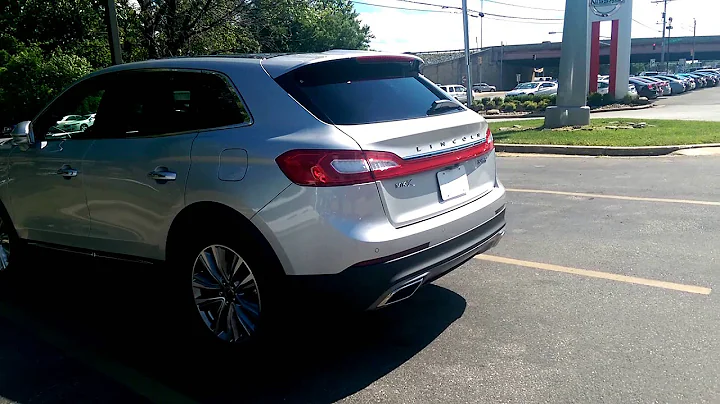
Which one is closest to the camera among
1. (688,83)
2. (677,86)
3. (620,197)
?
(620,197)

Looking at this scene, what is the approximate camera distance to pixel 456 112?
13.9ft

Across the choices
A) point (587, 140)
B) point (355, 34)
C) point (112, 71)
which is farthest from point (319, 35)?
point (112, 71)

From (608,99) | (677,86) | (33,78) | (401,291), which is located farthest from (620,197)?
(677,86)

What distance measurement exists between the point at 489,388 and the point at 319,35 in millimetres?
40358

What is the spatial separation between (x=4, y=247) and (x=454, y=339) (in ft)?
14.2

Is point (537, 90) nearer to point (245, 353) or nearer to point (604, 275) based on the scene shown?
point (604, 275)

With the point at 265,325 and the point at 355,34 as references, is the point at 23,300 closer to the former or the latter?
the point at 265,325

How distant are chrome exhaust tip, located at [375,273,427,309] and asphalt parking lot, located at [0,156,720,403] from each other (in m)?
0.43

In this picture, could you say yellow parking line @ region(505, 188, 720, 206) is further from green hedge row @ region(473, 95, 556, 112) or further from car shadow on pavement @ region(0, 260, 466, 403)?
green hedge row @ region(473, 95, 556, 112)

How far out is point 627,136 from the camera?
46.1ft

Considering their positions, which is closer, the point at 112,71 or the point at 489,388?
the point at 489,388

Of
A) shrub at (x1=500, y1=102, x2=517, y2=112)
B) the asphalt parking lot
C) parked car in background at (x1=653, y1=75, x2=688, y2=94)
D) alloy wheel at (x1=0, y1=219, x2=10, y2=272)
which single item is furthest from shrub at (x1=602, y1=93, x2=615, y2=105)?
alloy wheel at (x1=0, y1=219, x2=10, y2=272)

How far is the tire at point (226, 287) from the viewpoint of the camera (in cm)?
343

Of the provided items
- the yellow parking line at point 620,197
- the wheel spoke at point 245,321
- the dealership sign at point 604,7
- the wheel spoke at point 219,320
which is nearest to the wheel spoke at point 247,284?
the wheel spoke at point 245,321
